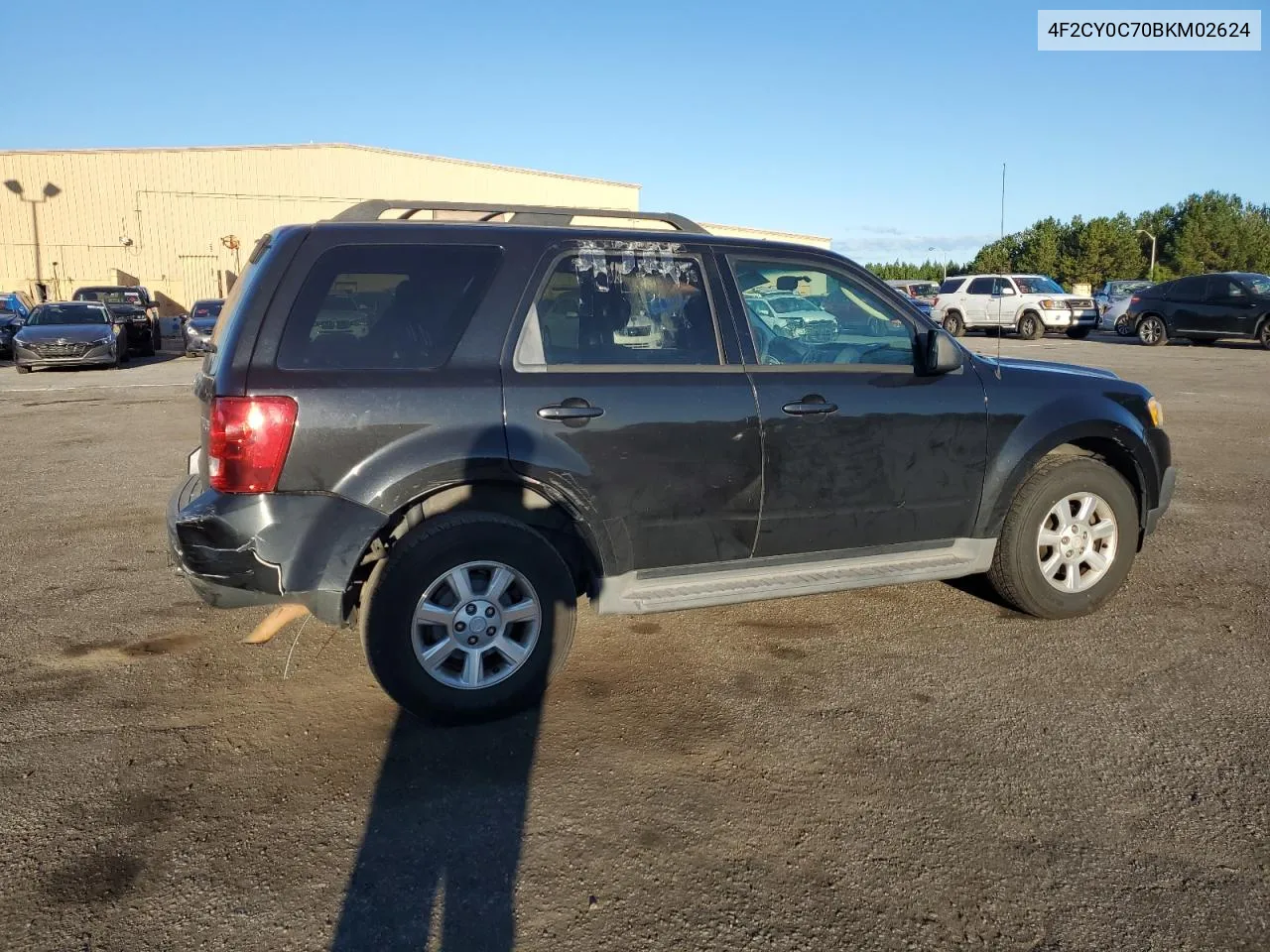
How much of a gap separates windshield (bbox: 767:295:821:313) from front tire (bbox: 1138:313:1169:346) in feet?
76.3

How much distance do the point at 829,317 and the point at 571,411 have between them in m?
1.49

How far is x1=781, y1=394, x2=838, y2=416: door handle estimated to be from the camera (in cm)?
415

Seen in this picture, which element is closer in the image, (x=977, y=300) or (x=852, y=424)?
(x=852, y=424)

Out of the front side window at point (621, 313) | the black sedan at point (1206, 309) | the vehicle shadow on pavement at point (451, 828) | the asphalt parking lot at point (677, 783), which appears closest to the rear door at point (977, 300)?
the black sedan at point (1206, 309)

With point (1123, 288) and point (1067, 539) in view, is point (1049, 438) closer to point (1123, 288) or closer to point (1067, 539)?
point (1067, 539)

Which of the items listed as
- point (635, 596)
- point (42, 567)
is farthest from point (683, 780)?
point (42, 567)

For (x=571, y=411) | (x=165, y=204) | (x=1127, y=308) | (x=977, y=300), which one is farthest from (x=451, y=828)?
(x=165, y=204)

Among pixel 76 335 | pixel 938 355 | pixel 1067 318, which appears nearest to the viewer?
pixel 938 355

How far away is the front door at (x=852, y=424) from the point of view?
4.18 m

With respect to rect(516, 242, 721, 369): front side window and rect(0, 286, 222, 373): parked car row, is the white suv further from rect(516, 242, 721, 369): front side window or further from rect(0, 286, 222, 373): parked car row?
rect(516, 242, 721, 369): front side window

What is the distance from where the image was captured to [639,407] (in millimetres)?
3906

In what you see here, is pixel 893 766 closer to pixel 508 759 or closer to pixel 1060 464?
pixel 508 759

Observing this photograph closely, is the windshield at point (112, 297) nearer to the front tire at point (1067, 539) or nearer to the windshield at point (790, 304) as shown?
the windshield at point (790, 304)

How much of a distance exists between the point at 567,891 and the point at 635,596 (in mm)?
1490
